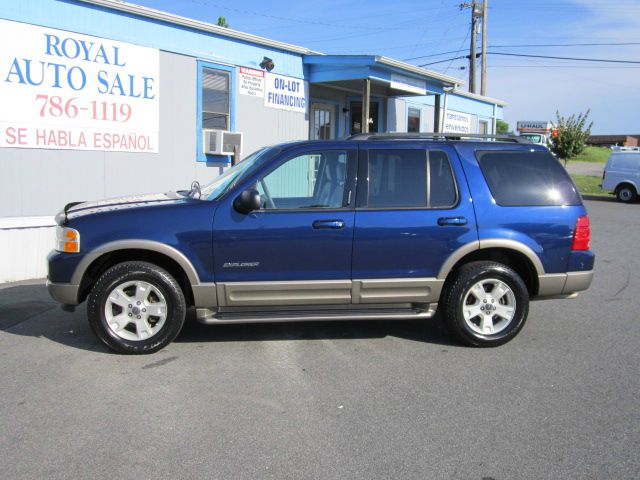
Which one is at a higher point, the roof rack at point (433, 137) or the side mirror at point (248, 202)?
the roof rack at point (433, 137)

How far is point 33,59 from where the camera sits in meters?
8.03

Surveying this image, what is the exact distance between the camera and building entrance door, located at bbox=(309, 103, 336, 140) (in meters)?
13.7

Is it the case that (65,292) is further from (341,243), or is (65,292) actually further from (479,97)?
(479,97)

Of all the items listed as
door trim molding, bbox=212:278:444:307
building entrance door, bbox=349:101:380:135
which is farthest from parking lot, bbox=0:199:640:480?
building entrance door, bbox=349:101:380:135

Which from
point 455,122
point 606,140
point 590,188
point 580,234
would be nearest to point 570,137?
point 590,188

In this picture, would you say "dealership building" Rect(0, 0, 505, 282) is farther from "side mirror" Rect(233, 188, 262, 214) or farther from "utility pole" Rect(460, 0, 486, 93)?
"utility pole" Rect(460, 0, 486, 93)

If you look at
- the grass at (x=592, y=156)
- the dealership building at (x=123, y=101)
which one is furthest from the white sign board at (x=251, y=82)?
the grass at (x=592, y=156)

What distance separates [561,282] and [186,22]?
7.16 m

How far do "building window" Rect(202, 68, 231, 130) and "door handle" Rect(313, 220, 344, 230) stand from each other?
5.98m

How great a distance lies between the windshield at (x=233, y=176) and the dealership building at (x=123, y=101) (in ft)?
12.6

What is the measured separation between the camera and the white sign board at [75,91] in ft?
26.0

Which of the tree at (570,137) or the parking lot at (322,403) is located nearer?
the parking lot at (322,403)

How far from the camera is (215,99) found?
1062cm

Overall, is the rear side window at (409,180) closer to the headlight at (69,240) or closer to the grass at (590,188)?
the headlight at (69,240)
